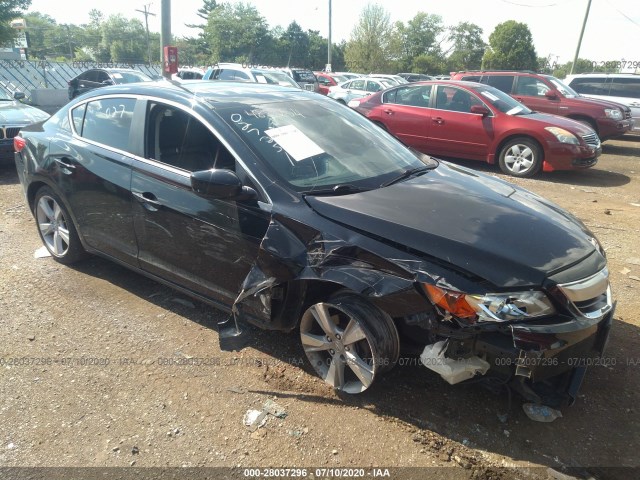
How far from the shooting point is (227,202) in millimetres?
2955

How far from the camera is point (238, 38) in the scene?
72625 mm

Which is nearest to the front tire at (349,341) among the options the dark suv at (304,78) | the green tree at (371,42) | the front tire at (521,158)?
the front tire at (521,158)

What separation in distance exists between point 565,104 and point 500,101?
11.8 feet

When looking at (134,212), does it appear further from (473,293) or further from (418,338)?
(473,293)

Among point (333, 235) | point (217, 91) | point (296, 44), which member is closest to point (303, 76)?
point (217, 91)

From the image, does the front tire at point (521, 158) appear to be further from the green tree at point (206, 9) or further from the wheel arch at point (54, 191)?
the green tree at point (206, 9)

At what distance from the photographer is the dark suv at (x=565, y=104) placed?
36.3 ft

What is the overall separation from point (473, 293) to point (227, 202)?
152 cm

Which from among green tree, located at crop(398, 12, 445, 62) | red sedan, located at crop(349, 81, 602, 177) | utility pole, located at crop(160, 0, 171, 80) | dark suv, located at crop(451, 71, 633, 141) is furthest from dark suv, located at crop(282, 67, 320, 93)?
green tree, located at crop(398, 12, 445, 62)

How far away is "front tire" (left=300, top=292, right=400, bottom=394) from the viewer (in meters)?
2.57

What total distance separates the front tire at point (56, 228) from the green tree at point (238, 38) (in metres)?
69.0

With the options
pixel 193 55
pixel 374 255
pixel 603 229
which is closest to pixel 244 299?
pixel 374 255

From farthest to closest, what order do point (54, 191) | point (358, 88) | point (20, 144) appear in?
point (358, 88) → point (20, 144) → point (54, 191)

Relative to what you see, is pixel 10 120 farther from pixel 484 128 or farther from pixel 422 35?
pixel 422 35
